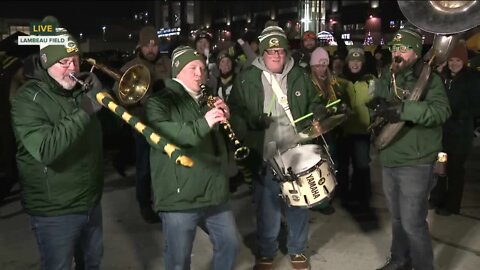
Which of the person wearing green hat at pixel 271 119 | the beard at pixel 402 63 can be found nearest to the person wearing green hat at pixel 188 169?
the person wearing green hat at pixel 271 119

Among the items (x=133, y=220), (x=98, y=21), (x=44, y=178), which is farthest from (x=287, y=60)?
(x=98, y=21)

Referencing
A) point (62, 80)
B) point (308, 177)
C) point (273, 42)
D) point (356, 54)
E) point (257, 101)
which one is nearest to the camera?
point (62, 80)

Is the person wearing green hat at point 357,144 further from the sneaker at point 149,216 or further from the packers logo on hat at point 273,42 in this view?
the sneaker at point 149,216

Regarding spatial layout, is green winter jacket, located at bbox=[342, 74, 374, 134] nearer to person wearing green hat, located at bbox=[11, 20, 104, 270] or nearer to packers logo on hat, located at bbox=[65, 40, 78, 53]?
person wearing green hat, located at bbox=[11, 20, 104, 270]

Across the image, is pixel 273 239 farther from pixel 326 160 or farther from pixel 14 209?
pixel 14 209

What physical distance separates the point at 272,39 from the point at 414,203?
1710 mm

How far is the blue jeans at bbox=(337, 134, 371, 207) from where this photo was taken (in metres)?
6.11

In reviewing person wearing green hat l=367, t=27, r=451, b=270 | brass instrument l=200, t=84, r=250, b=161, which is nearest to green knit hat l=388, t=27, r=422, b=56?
person wearing green hat l=367, t=27, r=451, b=270

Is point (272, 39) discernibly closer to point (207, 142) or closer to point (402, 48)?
point (402, 48)

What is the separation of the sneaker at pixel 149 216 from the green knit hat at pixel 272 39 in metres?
2.45

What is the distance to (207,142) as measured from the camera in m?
3.41

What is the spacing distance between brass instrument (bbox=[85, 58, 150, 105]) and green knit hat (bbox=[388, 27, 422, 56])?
195 centimetres

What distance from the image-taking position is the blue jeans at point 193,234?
3.33 metres

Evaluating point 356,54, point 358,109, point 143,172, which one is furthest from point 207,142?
point 356,54
